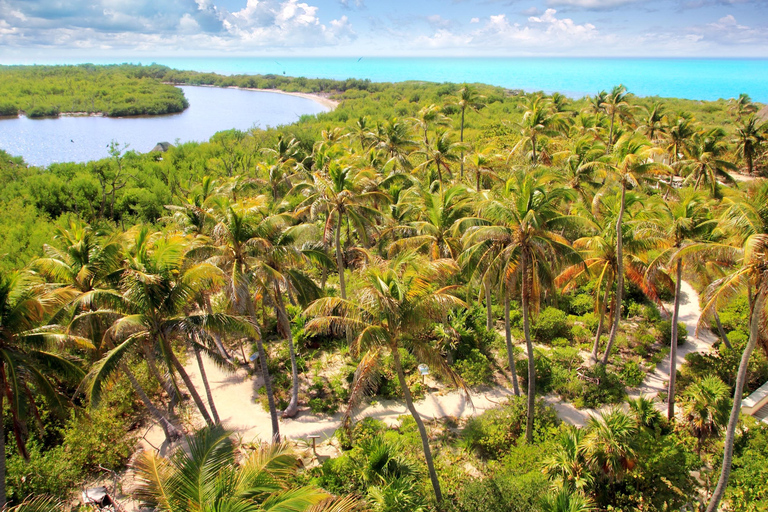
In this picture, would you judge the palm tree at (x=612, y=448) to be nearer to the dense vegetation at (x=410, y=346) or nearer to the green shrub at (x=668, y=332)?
the dense vegetation at (x=410, y=346)

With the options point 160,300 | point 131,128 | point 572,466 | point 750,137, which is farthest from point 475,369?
point 131,128

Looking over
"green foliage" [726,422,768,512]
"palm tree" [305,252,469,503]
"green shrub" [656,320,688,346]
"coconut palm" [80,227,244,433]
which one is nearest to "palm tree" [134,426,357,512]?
"palm tree" [305,252,469,503]

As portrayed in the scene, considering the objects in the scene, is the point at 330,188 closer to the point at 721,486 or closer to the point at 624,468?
the point at 624,468

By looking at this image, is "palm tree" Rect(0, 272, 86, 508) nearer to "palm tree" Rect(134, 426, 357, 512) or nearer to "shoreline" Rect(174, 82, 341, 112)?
"palm tree" Rect(134, 426, 357, 512)

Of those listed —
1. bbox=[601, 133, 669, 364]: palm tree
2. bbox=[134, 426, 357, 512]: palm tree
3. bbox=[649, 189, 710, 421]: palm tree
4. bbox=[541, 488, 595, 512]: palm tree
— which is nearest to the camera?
bbox=[134, 426, 357, 512]: palm tree

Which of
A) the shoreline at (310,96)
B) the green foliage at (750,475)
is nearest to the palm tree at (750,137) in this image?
the green foliage at (750,475)

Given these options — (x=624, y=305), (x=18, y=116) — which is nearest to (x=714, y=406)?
(x=624, y=305)

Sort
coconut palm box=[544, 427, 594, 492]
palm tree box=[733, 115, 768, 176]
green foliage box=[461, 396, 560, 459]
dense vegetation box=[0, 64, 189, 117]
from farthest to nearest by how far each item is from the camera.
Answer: dense vegetation box=[0, 64, 189, 117] < palm tree box=[733, 115, 768, 176] < green foliage box=[461, 396, 560, 459] < coconut palm box=[544, 427, 594, 492]
